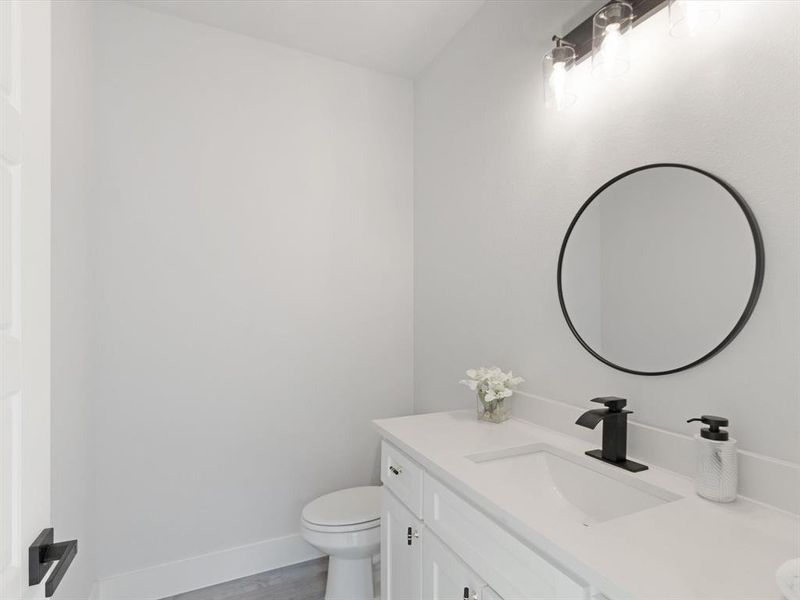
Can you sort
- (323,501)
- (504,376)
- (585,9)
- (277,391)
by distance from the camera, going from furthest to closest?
(277,391)
(323,501)
(504,376)
(585,9)

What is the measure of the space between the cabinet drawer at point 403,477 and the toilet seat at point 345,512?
1.28 feet

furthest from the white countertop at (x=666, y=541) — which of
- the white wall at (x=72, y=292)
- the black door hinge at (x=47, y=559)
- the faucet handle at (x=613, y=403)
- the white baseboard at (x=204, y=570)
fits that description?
the white baseboard at (x=204, y=570)

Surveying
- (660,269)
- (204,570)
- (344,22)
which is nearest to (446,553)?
(660,269)

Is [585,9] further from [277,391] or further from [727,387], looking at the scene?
[277,391]

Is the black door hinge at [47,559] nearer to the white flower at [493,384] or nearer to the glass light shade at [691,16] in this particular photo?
the white flower at [493,384]

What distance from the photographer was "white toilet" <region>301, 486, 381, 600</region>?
72.9 inches

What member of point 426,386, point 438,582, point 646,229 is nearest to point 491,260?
point 646,229

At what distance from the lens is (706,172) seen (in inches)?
43.4

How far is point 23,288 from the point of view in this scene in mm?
691

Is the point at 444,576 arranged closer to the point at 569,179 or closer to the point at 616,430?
the point at 616,430

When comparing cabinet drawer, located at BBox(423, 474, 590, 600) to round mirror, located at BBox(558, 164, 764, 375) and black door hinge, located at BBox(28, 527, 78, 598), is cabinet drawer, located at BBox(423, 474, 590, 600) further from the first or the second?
black door hinge, located at BBox(28, 527, 78, 598)

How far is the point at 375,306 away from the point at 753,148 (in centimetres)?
180

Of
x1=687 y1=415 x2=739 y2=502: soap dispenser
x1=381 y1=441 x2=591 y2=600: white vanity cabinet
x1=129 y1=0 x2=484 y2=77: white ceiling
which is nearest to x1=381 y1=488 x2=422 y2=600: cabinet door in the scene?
x1=381 y1=441 x2=591 y2=600: white vanity cabinet

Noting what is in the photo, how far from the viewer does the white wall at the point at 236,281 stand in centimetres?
198
